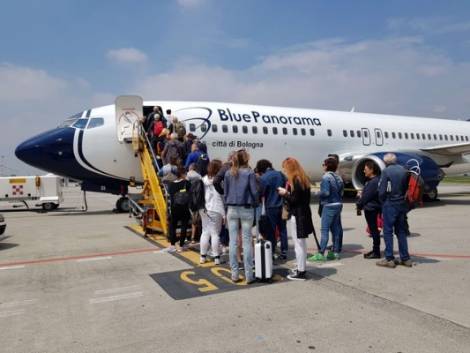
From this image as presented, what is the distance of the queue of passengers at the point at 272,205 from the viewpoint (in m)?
5.14

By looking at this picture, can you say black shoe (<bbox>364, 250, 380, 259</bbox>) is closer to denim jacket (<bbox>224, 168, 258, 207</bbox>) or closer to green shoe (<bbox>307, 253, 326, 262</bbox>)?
green shoe (<bbox>307, 253, 326, 262</bbox>)

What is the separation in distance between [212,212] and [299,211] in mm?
1402

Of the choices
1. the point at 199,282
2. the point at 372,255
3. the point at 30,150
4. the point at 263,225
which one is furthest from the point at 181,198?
the point at 30,150

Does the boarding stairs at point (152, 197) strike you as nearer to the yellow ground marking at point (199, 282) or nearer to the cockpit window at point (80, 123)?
the yellow ground marking at point (199, 282)

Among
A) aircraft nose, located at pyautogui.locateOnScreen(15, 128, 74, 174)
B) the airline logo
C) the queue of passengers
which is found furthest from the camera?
the airline logo

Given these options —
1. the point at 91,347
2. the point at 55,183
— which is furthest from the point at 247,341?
the point at 55,183

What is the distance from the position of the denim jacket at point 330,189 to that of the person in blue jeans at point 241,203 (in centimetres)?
174

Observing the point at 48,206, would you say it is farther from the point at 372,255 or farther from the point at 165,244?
the point at 372,255

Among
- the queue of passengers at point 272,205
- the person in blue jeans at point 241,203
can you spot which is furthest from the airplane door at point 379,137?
the person in blue jeans at point 241,203

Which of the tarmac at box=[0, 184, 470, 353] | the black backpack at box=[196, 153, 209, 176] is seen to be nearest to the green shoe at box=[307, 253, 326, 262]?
the tarmac at box=[0, 184, 470, 353]

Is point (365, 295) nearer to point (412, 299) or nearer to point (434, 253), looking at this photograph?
point (412, 299)

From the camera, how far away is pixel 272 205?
20.7ft

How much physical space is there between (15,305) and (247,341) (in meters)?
2.77

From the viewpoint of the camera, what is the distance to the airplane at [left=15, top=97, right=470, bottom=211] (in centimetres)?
1216
